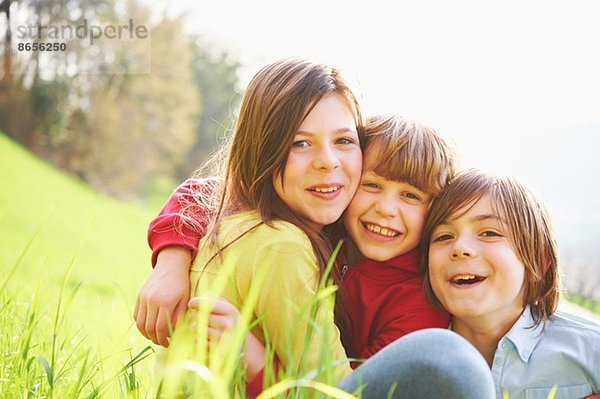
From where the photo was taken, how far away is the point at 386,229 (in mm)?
2184

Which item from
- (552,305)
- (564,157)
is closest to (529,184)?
(552,305)

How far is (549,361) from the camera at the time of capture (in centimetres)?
199

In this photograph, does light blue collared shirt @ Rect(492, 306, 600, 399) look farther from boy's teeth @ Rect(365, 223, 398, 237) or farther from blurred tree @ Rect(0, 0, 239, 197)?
blurred tree @ Rect(0, 0, 239, 197)

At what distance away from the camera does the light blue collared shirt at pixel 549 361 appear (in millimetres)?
1957

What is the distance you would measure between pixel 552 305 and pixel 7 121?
2143cm

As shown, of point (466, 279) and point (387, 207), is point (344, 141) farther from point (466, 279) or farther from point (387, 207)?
point (466, 279)

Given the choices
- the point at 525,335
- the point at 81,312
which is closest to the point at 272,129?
the point at 525,335

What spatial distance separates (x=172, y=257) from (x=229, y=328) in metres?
0.56

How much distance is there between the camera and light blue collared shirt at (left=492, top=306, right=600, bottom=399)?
6.42ft

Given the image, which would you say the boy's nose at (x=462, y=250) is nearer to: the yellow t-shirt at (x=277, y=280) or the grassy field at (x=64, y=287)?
the yellow t-shirt at (x=277, y=280)

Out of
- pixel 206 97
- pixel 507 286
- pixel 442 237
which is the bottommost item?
pixel 206 97

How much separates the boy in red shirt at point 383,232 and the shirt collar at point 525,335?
0.22 metres

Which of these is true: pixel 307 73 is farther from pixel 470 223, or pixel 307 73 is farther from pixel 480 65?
pixel 480 65

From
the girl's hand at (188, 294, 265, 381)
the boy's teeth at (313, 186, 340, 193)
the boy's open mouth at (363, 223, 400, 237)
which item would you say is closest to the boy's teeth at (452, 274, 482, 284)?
the boy's open mouth at (363, 223, 400, 237)
